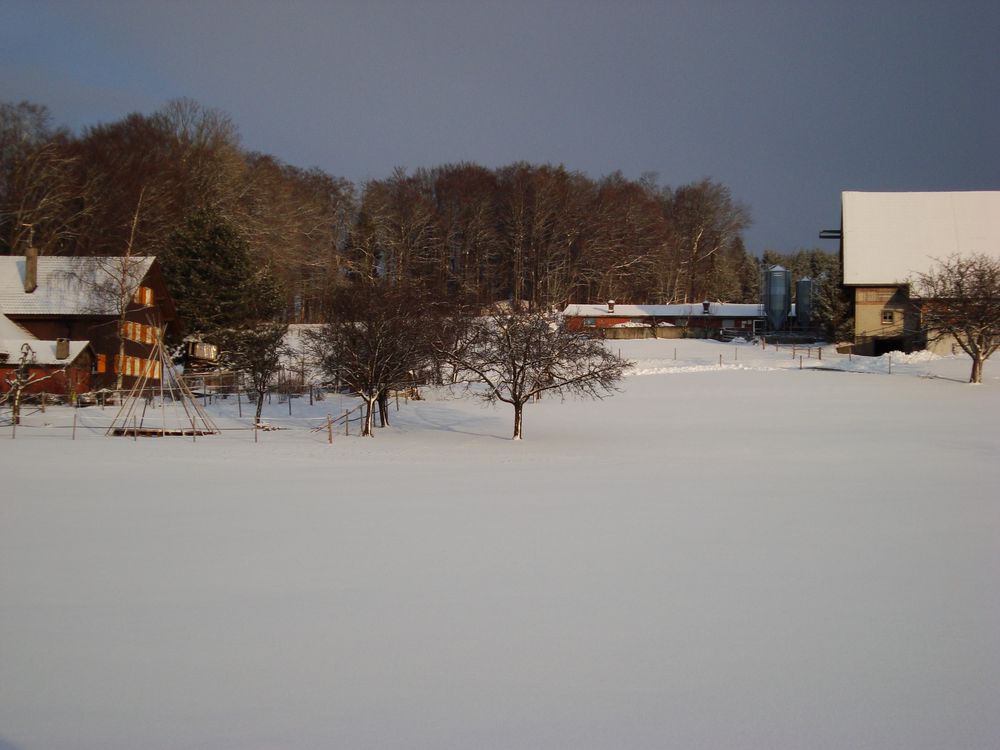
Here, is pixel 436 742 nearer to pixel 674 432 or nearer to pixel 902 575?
pixel 902 575

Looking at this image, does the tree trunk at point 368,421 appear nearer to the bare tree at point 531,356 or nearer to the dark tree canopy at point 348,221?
the bare tree at point 531,356

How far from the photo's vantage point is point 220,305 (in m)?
44.8

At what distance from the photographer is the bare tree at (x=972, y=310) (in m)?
42.8

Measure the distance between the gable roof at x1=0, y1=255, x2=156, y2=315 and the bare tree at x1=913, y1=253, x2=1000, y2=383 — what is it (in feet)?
140

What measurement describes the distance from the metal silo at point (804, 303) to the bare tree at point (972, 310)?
85.9 ft

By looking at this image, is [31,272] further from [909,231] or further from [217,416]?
[909,231]

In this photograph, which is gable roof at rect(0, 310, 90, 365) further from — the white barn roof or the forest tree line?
the white barn roof

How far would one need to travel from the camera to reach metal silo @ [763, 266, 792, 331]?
7181cm

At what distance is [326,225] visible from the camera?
74.6 metres

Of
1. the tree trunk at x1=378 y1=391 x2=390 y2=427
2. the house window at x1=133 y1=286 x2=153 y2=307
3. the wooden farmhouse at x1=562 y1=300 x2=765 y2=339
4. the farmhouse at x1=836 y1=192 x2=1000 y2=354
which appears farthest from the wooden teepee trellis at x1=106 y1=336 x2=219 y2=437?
the wooden farmhouse at x1=562 y1=300 x2=765 y2=339

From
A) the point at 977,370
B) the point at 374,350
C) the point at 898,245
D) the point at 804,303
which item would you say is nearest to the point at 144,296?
the point at 374,350

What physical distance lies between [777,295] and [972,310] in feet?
96.5

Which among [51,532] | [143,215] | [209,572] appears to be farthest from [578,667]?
[143,215]

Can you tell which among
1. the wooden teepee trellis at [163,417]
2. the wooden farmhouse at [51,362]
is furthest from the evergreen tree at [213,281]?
the wooden teepee trellis at [163,417]
